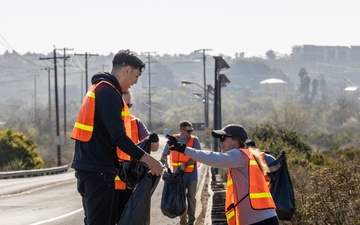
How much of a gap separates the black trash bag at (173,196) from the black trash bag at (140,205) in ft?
18.5


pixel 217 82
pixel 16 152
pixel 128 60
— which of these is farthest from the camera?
pixel 16 152

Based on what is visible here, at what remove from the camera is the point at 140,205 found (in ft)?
25.3

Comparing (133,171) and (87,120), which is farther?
(133,171)

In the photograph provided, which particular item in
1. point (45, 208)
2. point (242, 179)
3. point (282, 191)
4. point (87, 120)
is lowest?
point (45, 208)

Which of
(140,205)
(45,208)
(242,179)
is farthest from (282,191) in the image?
(45,208)

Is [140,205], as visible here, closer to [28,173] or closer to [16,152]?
[28,173]

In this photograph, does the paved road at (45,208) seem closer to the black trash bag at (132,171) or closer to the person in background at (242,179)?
the person in background at (242,179)

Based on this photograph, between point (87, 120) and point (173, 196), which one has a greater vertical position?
point (87, 120)

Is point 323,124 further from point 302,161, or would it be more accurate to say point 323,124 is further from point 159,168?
point 159,168

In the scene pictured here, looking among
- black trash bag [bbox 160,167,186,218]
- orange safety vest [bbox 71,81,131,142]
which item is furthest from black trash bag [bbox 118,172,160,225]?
black trash bag [bbox 160,167,186,218]

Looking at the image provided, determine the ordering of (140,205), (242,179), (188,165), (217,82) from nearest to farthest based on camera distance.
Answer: (140,205), (242,179), (188,165), (217,82)

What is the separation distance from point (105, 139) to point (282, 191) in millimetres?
3250

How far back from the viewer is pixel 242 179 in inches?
340

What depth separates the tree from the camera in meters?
54.4
